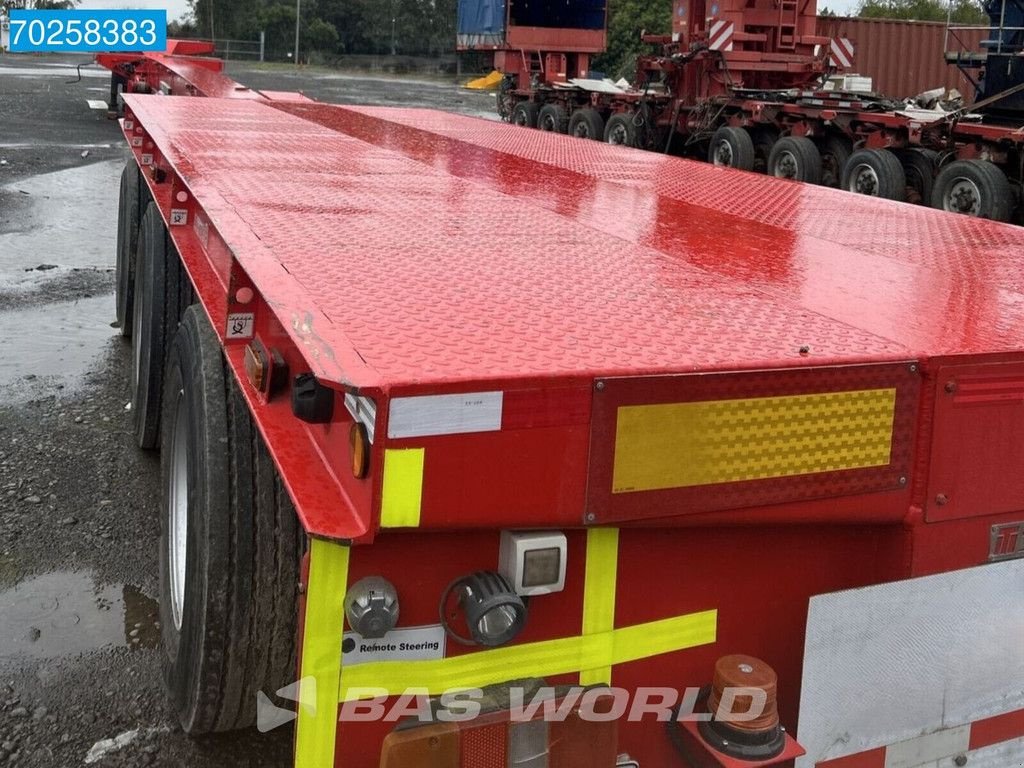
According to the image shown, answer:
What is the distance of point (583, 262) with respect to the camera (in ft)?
8.66

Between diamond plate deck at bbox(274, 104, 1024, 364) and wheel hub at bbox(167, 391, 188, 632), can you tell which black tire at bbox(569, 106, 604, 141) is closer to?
diamond plate deck at bbox(274, 104, 1024, 364)

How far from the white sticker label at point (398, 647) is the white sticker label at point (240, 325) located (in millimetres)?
863

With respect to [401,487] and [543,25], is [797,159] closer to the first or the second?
[543,25]

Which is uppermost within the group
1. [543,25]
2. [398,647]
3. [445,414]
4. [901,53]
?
[901,53]

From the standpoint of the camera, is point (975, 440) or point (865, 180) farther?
point (865, 180)

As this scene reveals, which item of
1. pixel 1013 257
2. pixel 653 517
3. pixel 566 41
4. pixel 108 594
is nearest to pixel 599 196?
pixel 1013 257

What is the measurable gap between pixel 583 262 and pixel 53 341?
4.78m

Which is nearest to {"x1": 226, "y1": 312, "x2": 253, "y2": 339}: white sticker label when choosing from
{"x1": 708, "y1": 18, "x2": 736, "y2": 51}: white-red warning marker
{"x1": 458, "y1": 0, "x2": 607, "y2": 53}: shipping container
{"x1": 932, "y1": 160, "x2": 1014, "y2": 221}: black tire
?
{"x1": 932, "y1": 160, "x2": 1014, "y2": 221}: black tire

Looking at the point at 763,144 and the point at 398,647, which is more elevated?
the point at 763,144

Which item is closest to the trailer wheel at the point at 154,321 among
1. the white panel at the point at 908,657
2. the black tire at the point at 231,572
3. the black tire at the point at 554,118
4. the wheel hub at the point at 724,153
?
the black tire at the point at 231,572

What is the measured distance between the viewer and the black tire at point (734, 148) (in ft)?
44.2

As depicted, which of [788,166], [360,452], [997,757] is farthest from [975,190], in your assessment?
[360,452]

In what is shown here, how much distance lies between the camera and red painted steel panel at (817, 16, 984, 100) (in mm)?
24375

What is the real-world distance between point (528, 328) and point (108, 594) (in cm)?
234
